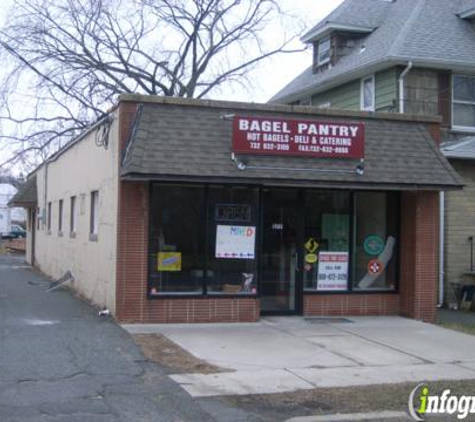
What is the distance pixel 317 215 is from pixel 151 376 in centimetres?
635

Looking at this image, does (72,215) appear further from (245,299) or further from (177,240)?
(245,299)

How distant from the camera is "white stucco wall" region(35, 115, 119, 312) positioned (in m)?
13.5

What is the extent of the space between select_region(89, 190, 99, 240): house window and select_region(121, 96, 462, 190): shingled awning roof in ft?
11.6

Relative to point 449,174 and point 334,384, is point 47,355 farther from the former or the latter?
point 449,174

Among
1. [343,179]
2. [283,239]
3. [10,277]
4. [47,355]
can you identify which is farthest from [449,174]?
[10,277]

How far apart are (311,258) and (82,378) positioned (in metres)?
6.58

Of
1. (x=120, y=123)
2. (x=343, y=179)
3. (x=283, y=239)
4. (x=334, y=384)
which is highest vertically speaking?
(x=120, y=123)

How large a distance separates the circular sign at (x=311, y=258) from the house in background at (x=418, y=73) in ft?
16.9

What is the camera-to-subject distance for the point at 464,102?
20.1 metres

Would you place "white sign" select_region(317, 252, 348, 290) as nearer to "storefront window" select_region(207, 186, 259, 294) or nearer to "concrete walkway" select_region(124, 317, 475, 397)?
"concrete walkway" select_region(124, 317, 475, 397)

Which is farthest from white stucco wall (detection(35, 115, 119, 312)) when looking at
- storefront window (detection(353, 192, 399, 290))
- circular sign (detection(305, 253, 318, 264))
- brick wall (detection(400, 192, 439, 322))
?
brick wall (detection(400, 192, 439, 322))

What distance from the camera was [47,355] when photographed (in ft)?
31.6

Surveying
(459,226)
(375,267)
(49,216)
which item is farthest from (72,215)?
(459,226)

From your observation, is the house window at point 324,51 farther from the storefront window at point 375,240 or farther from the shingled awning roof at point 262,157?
the storefront window at point 375,240
